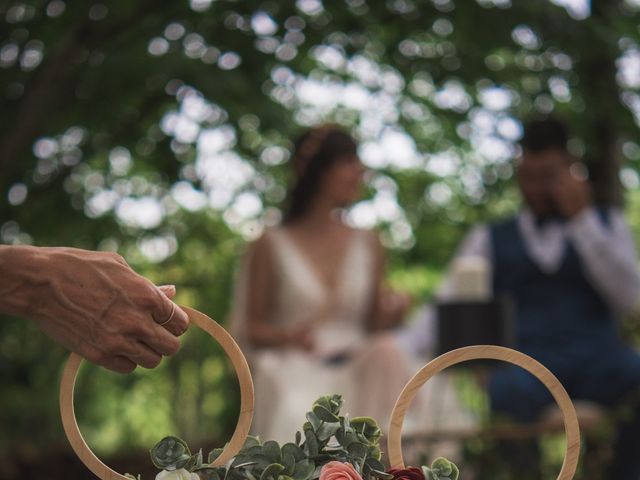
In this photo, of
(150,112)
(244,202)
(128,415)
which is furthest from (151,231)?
(128,415)

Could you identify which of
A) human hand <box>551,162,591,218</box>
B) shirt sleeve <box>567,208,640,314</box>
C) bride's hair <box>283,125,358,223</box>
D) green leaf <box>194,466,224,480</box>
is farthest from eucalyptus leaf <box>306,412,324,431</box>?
bride's hair <box>283,125,358,223</box>

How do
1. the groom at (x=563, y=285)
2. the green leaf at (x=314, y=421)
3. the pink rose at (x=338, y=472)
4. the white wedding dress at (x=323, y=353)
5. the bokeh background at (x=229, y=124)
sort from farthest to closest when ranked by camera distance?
the white wedding dress at (x=323, y=353) < the groom at (x=563, y=285) < the bokeh background at (x=229, y=124) < the green leaf at (x=314, y=421) < the pink rose at (x=338, y=472)

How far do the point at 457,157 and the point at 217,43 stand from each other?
4.83 metres

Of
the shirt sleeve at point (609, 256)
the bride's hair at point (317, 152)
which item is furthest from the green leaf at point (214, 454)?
the bride's hair at point (317, 152)

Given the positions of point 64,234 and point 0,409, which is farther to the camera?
point 0,409

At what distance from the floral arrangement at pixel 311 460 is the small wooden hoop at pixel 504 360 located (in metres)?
0.06

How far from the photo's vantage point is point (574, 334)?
13.9ft

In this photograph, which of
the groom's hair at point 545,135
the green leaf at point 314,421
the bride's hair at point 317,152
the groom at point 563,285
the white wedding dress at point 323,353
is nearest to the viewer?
the green leaf at point 314,421

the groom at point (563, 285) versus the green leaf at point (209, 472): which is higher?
the green leaf at point (209, 472)

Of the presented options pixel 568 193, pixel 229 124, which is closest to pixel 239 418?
pixel 229 124

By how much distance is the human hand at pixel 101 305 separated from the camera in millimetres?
1297

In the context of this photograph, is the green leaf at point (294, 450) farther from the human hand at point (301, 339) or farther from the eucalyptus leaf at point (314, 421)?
the human hand at point (301, 339)

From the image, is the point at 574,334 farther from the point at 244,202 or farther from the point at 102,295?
the point at 244,202

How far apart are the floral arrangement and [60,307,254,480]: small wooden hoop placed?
0.22ft
